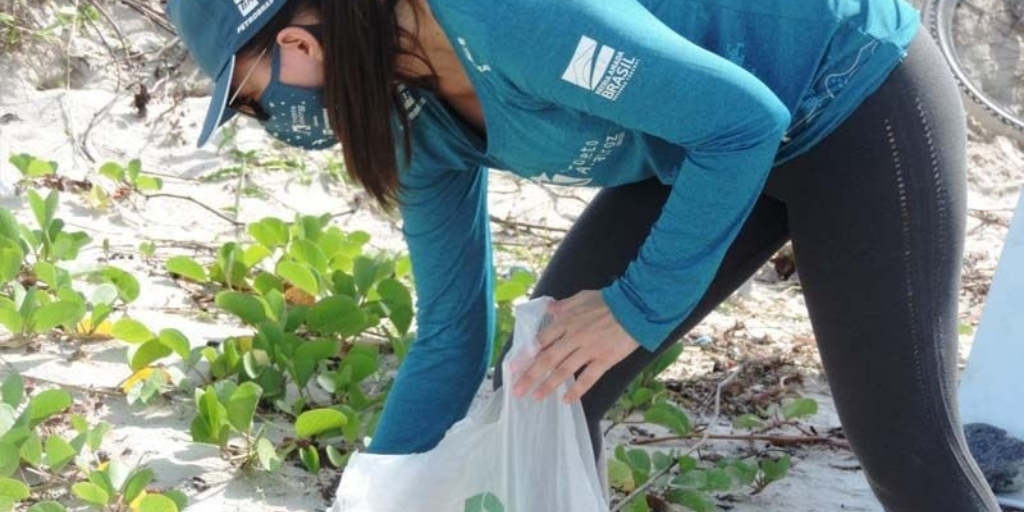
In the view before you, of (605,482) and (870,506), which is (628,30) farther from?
(870,506)

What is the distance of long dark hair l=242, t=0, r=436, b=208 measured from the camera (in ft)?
5.10

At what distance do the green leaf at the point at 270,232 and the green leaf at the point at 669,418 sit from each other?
96 cm

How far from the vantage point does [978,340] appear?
113 inches

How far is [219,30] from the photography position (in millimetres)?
1596

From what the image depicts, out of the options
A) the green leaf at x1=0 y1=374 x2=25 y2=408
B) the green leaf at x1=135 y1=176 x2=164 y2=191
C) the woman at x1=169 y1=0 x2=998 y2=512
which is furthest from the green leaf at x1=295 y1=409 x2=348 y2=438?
the green leaf at x1=135 y1=176 x2=164 y2=191

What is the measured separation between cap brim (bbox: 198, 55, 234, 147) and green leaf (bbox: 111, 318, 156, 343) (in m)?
1.08

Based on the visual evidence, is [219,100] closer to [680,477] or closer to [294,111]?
[294,111]

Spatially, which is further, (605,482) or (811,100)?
(605,482)

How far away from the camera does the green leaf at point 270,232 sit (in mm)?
3201

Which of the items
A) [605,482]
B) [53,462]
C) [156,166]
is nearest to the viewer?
[605,482]

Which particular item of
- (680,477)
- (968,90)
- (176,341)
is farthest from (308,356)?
(968,90)

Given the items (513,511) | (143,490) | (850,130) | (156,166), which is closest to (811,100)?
(850,130)

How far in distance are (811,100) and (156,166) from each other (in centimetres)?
271

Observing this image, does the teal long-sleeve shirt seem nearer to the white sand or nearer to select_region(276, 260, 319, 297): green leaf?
the white sand
